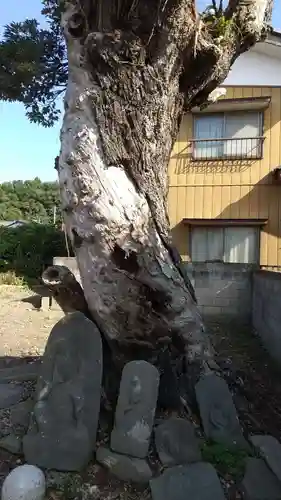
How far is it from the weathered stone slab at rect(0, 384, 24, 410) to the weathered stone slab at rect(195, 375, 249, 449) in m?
1.52

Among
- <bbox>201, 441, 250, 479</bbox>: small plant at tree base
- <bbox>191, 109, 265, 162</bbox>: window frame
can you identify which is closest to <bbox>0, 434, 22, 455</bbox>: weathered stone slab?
<bbox>201, 441, 250, 479</bbox>: small plant at tree base

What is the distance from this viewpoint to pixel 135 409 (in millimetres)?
2963

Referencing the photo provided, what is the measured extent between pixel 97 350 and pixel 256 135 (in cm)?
858

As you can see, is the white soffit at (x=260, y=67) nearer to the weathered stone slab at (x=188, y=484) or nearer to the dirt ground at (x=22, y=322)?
the dirt ground at (x=22, y=322)

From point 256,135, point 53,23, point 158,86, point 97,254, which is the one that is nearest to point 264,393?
point 97,254

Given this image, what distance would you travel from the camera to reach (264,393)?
14.0ft

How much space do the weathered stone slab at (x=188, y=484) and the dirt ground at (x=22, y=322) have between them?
11.5 feet

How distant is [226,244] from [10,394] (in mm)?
7613

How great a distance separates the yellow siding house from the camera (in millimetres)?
10338

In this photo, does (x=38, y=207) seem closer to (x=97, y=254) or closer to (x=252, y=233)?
(x=252, y=233)

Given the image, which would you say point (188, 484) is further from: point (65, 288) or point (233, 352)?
point (233, 352)

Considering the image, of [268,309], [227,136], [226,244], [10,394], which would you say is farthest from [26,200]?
[10,394]

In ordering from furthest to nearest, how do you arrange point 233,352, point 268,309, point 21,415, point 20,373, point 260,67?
point 260,67, point 268,309, point 233,352, point 20,373, point 21,415

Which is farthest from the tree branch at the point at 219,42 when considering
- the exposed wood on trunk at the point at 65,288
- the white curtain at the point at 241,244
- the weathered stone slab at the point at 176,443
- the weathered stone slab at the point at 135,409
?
the white curtain at the point at 241,244
